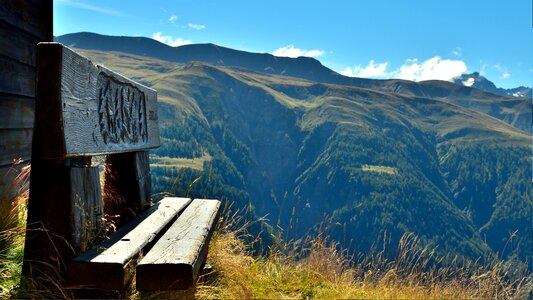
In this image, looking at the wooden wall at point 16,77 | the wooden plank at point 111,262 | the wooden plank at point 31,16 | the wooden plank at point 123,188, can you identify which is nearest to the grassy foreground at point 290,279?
the wooden plank at point 111,262

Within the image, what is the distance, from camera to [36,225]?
3.15 meters

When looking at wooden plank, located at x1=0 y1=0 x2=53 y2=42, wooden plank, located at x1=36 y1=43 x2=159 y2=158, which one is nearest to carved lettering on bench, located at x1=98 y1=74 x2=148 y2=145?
wooden plank, located at x1=36 y1=43 x2=159 y2=158

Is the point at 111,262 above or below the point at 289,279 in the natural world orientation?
above

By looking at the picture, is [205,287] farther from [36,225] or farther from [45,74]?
[45,74]

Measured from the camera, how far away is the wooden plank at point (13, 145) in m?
5.92

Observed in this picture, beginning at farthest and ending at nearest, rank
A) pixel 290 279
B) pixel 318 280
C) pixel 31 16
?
1. pixel 31 16
2. pixel 318 280
3. pixel 290 279

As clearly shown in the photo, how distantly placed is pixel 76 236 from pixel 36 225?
0.24 m

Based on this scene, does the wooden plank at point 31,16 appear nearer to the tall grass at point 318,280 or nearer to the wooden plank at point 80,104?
the wooden plank at point 80,104

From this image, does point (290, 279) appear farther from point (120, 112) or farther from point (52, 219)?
point (52, 219)

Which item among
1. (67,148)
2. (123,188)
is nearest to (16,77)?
(123,188)

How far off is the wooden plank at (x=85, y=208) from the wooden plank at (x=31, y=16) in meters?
3.49

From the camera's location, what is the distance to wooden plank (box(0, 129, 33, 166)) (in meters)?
5.92

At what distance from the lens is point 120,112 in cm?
414

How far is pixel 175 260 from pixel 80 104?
112 cm
